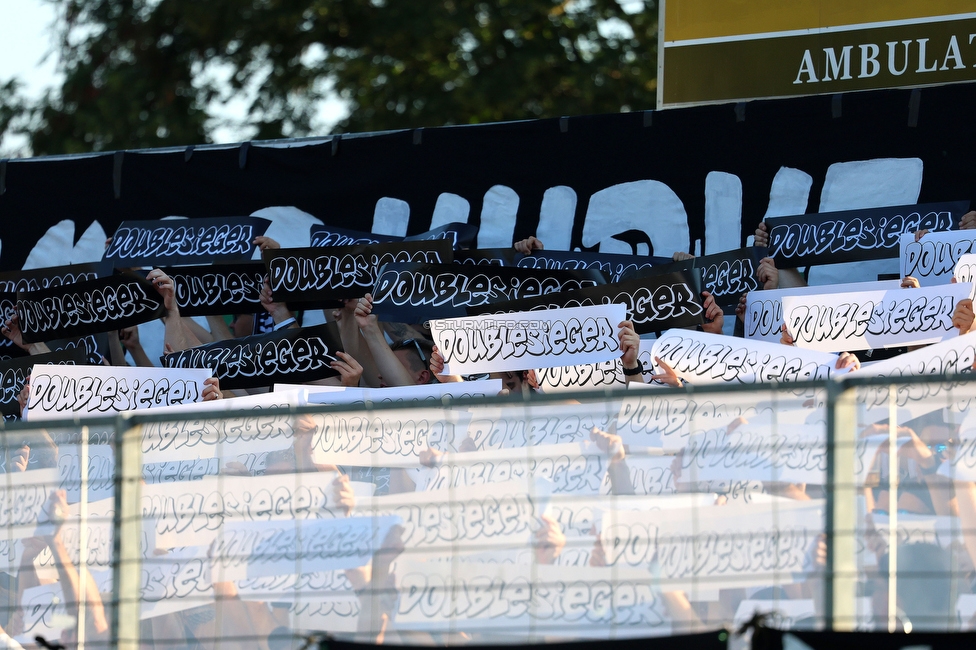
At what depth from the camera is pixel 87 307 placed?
699cm

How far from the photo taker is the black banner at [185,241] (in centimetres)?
761

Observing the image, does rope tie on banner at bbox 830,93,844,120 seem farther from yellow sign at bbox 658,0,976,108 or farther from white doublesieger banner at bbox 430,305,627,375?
white doublesieger banner at bbox 430,305,627,375

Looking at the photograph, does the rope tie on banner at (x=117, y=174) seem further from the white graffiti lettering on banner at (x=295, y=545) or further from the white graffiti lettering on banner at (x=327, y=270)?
the white graffiti lettering on banner at (x=295, y=545)

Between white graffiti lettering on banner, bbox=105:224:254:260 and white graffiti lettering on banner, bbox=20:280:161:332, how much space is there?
72cm

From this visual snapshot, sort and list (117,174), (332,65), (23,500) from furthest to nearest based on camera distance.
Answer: (332,65) < (117,174) < (23,500)

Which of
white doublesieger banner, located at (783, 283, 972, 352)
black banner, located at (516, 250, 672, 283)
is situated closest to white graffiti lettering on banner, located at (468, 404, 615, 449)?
white doublesieger banner, located at (783, 283, 972, 352)

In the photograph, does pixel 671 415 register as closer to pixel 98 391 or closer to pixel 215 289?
pixel 98 391

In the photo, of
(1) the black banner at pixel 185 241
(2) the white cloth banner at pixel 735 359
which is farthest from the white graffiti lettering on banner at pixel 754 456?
(1) the black banner at pixel 185 241

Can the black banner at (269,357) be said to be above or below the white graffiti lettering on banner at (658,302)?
below

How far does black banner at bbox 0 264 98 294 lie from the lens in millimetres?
7625

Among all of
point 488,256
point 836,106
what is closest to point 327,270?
point 488,256

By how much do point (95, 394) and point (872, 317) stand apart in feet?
11.5

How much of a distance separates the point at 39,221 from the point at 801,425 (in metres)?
6.55

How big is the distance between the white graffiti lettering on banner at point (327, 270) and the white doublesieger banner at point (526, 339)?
1.10 m
